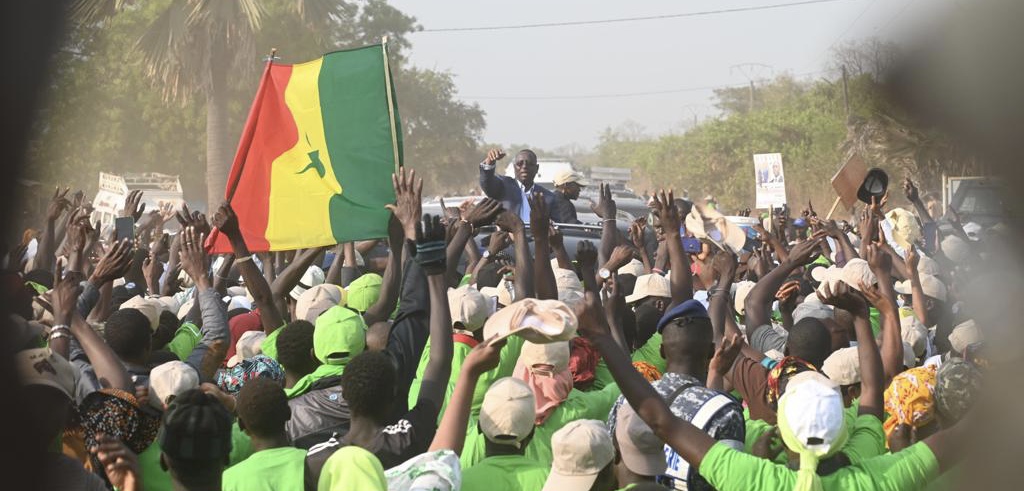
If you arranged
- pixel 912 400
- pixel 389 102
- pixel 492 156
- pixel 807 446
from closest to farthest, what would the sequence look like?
1. pixel 807 446
2. pixel 912 400
3. pixel 389 102
4. pixel 492 156

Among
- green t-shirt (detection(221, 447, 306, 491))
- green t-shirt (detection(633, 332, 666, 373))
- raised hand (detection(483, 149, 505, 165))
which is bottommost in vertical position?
green t-shirt (detection(633, 332, 666, 373))

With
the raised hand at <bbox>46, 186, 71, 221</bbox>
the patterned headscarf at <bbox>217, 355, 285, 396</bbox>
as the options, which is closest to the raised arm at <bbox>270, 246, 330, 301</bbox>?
the patterned headscarf at <bbox>217, 355, 285, 396</bbox>

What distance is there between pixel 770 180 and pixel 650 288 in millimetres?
13101

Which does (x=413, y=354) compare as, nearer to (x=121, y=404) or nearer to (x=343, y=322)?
(x=343, y=322)

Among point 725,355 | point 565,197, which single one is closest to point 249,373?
point 725,355

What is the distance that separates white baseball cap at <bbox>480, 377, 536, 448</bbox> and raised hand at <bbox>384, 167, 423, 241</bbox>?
2.81 ft

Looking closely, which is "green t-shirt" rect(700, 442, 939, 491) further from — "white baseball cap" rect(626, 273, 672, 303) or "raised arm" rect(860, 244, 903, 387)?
"white baseball cap" rect(626, 273, 672, 303)

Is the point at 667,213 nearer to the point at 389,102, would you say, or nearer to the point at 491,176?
the point at 389,102

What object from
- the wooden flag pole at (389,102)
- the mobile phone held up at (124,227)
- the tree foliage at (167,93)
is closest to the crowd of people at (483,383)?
the wooden flag pole at (389,102)

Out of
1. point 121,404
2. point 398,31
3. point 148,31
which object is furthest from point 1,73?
point 398,31

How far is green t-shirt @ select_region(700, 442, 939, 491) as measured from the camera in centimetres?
329

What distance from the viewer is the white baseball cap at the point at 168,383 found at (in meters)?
3.98

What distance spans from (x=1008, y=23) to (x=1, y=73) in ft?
11.6

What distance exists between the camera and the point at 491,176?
9.00 metres
